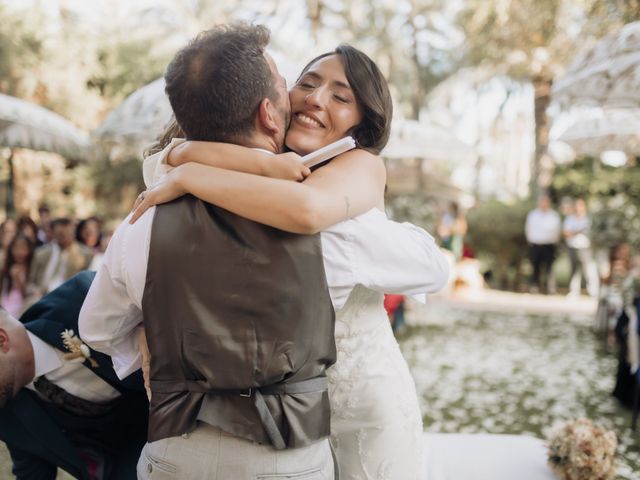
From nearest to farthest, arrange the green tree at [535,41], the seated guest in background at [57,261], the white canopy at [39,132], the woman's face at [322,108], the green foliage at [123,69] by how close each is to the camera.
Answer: the woman's face at [322,108], the seated guest in background at [57,261], the white canopy at [39,132], the green tree at [535,41], the green foliage at [123,69]

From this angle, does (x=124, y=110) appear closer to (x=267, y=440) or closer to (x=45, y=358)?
(x=45, y=358)

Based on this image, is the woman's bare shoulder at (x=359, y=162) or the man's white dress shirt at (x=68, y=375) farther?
the man's white dress shirt at (x=68, y=375)

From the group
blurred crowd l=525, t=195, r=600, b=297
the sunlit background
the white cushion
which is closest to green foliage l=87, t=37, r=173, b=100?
the sunlit background

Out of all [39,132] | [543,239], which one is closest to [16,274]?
[39,132]

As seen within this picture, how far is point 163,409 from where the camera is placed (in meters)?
1.48

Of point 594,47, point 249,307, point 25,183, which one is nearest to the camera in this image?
point 249,307

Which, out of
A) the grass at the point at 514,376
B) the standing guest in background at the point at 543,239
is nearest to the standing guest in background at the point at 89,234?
the grass at the point at 514,376

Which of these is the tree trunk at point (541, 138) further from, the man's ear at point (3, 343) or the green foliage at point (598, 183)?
the man's ear at point (3, 343)

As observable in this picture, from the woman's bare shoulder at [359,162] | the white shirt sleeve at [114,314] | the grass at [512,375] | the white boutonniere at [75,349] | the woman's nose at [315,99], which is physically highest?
the woman's nose at [315,99]

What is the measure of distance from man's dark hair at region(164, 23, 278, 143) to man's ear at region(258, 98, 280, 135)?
0.05ft

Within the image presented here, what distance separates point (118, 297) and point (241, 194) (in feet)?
1.59

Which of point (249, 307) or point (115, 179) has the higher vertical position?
point (249, 307)

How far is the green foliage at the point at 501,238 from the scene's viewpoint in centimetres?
1500

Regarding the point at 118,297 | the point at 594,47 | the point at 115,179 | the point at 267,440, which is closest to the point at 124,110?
the point at 594,47
